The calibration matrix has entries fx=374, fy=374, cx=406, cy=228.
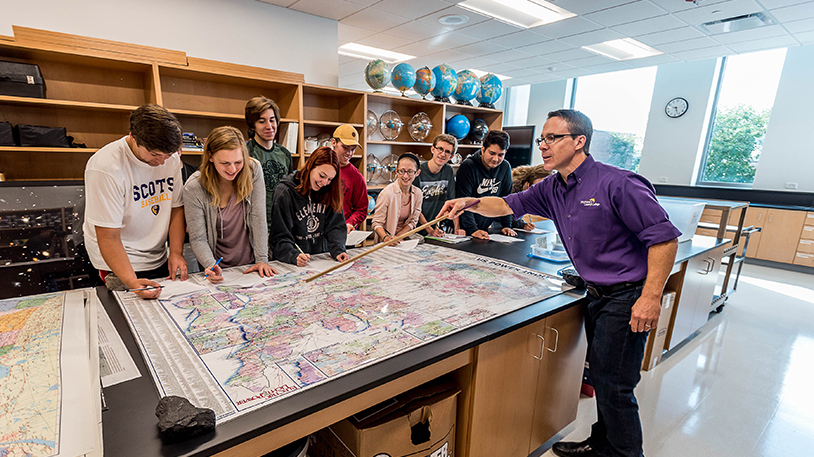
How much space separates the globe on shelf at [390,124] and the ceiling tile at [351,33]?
1.30 m

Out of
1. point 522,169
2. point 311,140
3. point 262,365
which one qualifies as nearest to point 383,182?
point 311,140

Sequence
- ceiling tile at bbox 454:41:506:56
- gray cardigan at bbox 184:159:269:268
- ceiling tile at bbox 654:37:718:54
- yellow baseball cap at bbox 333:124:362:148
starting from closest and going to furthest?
gray cardigan at bbox 184:159:269:268
yellow baseball cap at bbox 333:124:362:148
ceiling tile at bbox 654:37:718:54
ceiling tile at bbox 454:41:506:56

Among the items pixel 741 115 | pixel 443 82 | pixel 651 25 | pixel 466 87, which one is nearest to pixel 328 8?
pixel 443 82

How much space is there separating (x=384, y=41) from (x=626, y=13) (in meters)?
2.98

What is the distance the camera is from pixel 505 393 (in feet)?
4.39

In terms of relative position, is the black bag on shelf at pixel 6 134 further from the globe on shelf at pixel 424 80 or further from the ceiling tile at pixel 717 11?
the ceiling tile at pixel 717 11

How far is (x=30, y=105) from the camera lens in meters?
2.77

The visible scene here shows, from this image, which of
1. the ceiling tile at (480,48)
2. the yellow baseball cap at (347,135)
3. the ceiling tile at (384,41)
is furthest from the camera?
the ceiling tile at (480,48)

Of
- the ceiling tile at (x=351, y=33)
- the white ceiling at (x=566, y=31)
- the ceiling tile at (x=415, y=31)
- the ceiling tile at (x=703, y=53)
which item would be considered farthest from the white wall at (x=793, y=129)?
the ceiling tile at (x=351, y=33)

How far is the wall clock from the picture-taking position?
20.9 ft

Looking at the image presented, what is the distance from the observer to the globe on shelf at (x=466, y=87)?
15.5 feet

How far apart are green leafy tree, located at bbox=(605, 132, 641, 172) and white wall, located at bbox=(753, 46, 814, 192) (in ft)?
6.14

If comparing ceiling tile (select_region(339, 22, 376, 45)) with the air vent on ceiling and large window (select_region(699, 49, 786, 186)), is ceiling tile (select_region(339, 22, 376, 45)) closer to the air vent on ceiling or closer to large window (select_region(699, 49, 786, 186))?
the air vent on ceiling

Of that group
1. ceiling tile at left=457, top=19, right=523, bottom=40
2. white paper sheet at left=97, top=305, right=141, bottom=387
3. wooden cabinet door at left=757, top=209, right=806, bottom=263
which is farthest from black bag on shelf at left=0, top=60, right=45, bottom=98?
wooden cabinet door at left=757, top=209, right=806, bottom=263
